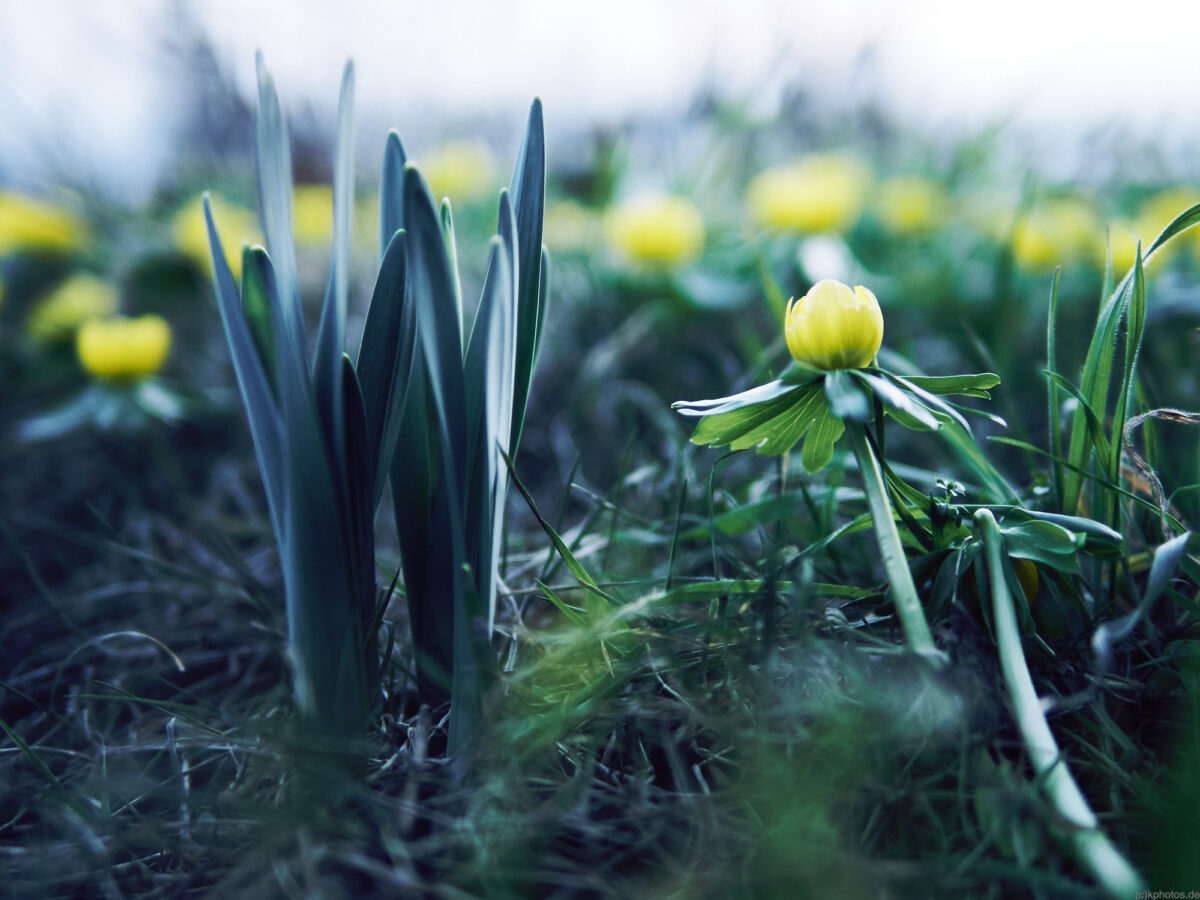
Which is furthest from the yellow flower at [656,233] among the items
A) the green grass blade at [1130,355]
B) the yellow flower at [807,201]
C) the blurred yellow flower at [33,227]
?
the blurred yellow flower at [33,227]

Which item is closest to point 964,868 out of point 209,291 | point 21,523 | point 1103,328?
point 1103,328

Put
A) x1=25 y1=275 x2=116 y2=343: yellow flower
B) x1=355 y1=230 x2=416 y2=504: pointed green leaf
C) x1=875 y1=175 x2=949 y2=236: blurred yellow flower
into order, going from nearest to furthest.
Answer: x1=355 y1=230 x2=416 y2=504: pointed green leaf, x1=25 y1=275 x2=116 y2=343: yellow flower, x1=875 y1=175 x2=949 y2=236: blurred yellow flower

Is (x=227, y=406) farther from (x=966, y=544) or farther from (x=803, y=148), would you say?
(x=803, y=148)

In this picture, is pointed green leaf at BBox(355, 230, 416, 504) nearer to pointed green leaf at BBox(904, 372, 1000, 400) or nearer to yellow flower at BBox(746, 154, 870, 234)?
pointed green leaf at BBox(904, 372, 1000, 400)

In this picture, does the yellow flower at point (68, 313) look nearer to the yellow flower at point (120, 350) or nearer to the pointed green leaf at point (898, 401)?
the yellow flower at point (120, 350)

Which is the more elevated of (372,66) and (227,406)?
(372,66)

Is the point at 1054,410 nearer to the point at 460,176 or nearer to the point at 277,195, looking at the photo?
the point at 277,195

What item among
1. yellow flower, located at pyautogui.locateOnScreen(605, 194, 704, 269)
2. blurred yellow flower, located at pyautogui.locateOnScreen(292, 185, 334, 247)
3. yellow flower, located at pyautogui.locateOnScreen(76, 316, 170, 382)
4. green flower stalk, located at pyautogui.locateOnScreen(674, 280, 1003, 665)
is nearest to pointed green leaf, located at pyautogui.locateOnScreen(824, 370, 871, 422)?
green flower stalk, located at pyautogui.locateOnScreen(674, 280, 1003, 665)
